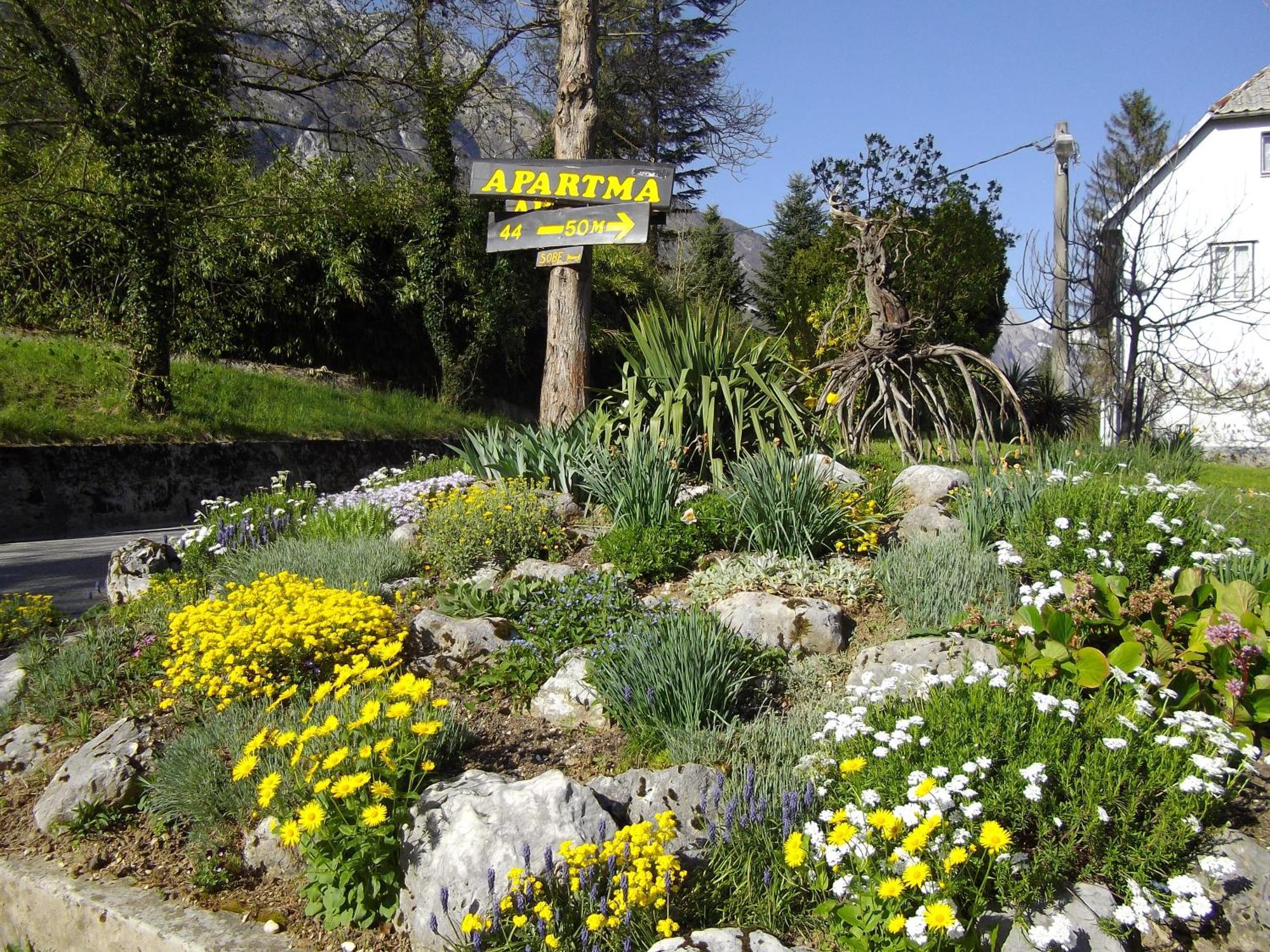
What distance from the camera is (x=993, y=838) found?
2412 mm

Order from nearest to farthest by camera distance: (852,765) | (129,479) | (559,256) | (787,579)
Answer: (852,765)
(787,579)
(559,256)
(129,479)

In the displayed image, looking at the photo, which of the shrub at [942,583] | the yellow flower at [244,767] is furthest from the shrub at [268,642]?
the shrub at [942,583]

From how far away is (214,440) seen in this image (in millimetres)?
11969

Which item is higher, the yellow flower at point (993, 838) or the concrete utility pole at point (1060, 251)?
the concrete utility pole at point (1060, 251)

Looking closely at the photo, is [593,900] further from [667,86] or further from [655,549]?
[667,86]

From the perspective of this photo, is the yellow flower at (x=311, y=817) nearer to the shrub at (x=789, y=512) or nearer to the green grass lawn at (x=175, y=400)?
the shrub at (x=789, y=512)

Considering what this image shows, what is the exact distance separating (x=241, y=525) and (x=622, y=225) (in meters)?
4.04

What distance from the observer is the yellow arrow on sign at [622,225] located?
26.3 feet

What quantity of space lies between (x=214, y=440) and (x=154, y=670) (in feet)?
26.8

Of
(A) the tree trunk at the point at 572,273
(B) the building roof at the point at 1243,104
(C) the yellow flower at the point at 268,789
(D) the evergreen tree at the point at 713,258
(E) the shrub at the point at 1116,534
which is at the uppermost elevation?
(B) the building roof at the point at 1243,104

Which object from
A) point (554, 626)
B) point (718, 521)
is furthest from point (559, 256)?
point (554, 626)

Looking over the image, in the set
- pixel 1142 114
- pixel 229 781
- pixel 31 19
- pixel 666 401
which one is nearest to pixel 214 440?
pixel 31 19

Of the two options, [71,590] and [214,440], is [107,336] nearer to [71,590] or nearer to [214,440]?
[214,440]

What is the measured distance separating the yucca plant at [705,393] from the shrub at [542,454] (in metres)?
0.38
